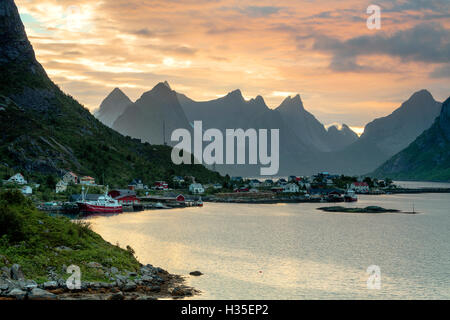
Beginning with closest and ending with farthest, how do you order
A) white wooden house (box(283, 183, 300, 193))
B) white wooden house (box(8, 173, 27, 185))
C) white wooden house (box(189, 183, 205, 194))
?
1. white wooden house (box(8, 173, 27, 185))
2. white wooden house (box(189, 183, 205, 194))
3. white wooden house (box(283, 183, 300, 193))

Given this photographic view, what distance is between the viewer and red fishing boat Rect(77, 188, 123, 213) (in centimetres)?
10631

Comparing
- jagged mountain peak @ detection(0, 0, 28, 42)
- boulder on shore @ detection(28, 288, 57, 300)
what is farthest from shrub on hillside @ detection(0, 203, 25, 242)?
jagged mountain peak @ detection(0, 0, 28, 42)

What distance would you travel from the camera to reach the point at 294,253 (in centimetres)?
5484

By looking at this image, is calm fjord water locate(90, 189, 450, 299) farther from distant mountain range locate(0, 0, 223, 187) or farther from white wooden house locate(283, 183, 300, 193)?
white wooden house locate(283, 183, 300, 193)

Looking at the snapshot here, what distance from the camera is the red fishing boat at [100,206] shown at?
106 metres

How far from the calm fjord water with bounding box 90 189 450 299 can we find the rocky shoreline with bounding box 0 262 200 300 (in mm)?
2470

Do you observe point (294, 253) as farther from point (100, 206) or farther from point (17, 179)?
point (17, 179)

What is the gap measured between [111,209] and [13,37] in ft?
372

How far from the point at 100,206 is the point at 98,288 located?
7998cm

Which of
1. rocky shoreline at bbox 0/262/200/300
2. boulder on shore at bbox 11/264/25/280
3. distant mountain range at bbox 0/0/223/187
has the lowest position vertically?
rocky shoreline at bbox 0/262/200/300
